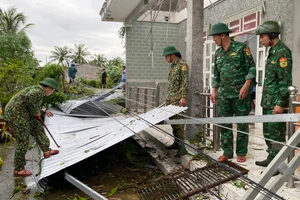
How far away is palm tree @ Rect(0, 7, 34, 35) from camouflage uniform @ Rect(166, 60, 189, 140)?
19766 mm

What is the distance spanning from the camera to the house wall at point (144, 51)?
9.66m

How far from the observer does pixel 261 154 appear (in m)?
3.62

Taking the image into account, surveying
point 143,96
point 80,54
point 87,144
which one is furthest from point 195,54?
point 80,54

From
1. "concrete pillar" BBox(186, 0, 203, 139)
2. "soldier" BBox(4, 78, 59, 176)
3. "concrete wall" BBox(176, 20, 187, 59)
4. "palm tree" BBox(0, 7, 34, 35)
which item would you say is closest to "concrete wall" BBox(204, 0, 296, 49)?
"concrete pillar" BBox(186, 0, 203, 139)

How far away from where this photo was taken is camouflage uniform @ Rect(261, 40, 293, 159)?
2768 millimetres

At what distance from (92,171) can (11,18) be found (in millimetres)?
20830

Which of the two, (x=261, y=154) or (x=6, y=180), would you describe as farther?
(x=6, y=180)

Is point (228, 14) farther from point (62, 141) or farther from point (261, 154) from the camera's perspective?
point (62, 141)

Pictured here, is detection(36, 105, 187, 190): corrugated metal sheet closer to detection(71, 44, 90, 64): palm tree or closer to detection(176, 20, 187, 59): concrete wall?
detection(176, 20, 187, 59): concrete wall

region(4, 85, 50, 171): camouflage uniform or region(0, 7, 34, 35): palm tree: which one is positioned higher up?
region(0, 7, 34, 35): palm tree

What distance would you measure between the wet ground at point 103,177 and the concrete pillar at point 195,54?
112cm

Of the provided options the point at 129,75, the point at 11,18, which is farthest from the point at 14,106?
the point at 11,18

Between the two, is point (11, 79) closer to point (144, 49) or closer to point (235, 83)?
point (144, 49)

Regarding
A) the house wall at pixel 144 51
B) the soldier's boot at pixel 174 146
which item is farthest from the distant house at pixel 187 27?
the soldier's boot at pixel 174 146
